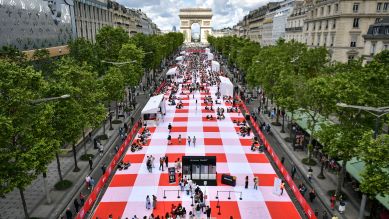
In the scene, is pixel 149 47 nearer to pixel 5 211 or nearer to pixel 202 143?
pixel 202 143

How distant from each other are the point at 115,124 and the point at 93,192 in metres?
21.9

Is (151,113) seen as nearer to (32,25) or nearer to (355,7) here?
(32,25)

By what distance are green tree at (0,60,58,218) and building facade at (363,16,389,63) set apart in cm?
4917

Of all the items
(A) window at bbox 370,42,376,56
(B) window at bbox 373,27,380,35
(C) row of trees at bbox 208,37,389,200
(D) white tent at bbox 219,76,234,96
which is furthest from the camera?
(D) white tent at bbox 219,76,234,96

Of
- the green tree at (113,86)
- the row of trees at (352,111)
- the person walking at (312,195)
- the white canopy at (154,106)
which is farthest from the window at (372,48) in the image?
the green tree at (113,86)

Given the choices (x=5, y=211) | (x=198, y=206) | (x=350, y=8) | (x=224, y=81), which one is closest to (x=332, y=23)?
(x=350, y=8)

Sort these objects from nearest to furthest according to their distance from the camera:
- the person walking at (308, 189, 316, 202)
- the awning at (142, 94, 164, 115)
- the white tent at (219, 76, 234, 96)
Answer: the person walking at (308, 189, 316, 202) < the awning at (142, 94, 164, 115) < the white tent at (219, 76, 234, 96)

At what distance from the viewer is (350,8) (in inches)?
2248

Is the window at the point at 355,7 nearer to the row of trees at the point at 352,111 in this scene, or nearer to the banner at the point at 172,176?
the row of trees at the point at 352,111

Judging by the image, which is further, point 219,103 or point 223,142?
point 219,103

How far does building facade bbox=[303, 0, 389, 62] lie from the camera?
56406 mm

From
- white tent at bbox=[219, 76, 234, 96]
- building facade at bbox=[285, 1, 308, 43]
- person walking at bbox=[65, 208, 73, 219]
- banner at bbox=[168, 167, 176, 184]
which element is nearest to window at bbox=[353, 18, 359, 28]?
building facade at bbox=[285, 1, 308, 43]

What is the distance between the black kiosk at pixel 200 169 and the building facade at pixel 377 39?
37.3 metres

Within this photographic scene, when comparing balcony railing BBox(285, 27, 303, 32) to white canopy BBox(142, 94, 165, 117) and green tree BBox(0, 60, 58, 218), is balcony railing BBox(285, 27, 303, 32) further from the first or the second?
green tree BBox(0, 60, 58, 218)
